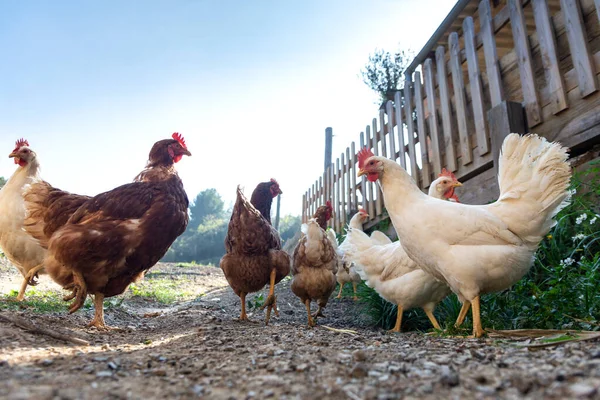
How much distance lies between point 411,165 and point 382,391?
15.8 feet

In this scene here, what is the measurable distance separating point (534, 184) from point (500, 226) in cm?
37

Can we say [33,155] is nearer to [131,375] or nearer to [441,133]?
[131,375]

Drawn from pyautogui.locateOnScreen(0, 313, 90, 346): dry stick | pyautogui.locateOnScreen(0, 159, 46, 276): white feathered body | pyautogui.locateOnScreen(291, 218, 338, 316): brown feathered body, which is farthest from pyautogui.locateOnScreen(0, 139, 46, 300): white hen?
pyautogui.locateOnScreen(291, 218, 338, 316): brown feathered body

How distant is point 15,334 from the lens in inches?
85.6

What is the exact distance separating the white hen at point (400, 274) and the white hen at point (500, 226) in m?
0.63

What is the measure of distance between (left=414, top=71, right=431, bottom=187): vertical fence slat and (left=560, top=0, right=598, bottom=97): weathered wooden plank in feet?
7.39

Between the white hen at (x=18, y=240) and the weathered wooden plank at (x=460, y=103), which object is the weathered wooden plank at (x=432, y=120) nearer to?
the weathered wooden plank at (x=460, y=103)

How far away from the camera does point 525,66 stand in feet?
11.9

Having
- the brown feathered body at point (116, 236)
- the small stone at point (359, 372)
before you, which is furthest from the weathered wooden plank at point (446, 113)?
the small stone at point (359, 372)

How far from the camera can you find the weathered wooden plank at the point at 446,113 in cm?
469

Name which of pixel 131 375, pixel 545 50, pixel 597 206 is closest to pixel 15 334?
pixel 131 375

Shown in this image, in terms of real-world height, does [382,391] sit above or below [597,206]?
below

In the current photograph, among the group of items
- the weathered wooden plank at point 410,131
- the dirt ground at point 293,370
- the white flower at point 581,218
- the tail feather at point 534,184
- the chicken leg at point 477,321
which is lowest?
the dirt ground at point 293,370

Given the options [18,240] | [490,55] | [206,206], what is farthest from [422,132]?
[206,206]
